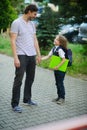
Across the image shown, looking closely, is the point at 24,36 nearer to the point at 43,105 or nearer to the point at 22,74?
the point at 22,74

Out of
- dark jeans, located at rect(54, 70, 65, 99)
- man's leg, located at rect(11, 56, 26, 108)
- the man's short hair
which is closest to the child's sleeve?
dark jeans, located at rect(54, 70, 65, 99)

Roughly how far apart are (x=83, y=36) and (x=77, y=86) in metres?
10.7

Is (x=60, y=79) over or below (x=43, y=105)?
over

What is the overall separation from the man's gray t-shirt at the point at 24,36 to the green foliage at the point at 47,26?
8315mm

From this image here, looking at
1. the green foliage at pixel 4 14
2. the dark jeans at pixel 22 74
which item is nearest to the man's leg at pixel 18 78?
the dark jeans at pixel 22 74

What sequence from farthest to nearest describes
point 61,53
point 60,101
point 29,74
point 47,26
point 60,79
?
point 47,26, point 60,101, point 60,79, point 61,53, point 29,74

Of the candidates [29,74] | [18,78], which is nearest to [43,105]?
[29,74]

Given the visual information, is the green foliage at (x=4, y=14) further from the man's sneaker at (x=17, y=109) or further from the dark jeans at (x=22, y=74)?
→ the man's sneaker at (x=17, y=109)

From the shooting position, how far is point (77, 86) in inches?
316

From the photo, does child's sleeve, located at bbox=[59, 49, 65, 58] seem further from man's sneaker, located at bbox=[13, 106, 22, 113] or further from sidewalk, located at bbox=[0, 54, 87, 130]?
man's sneaker, located at bbox=[13, 106, 22, 113]

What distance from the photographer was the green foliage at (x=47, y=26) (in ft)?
44.8

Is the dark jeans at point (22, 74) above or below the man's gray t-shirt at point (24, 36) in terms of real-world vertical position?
below

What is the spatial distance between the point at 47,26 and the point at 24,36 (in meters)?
8.63

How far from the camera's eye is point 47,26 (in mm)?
13734
